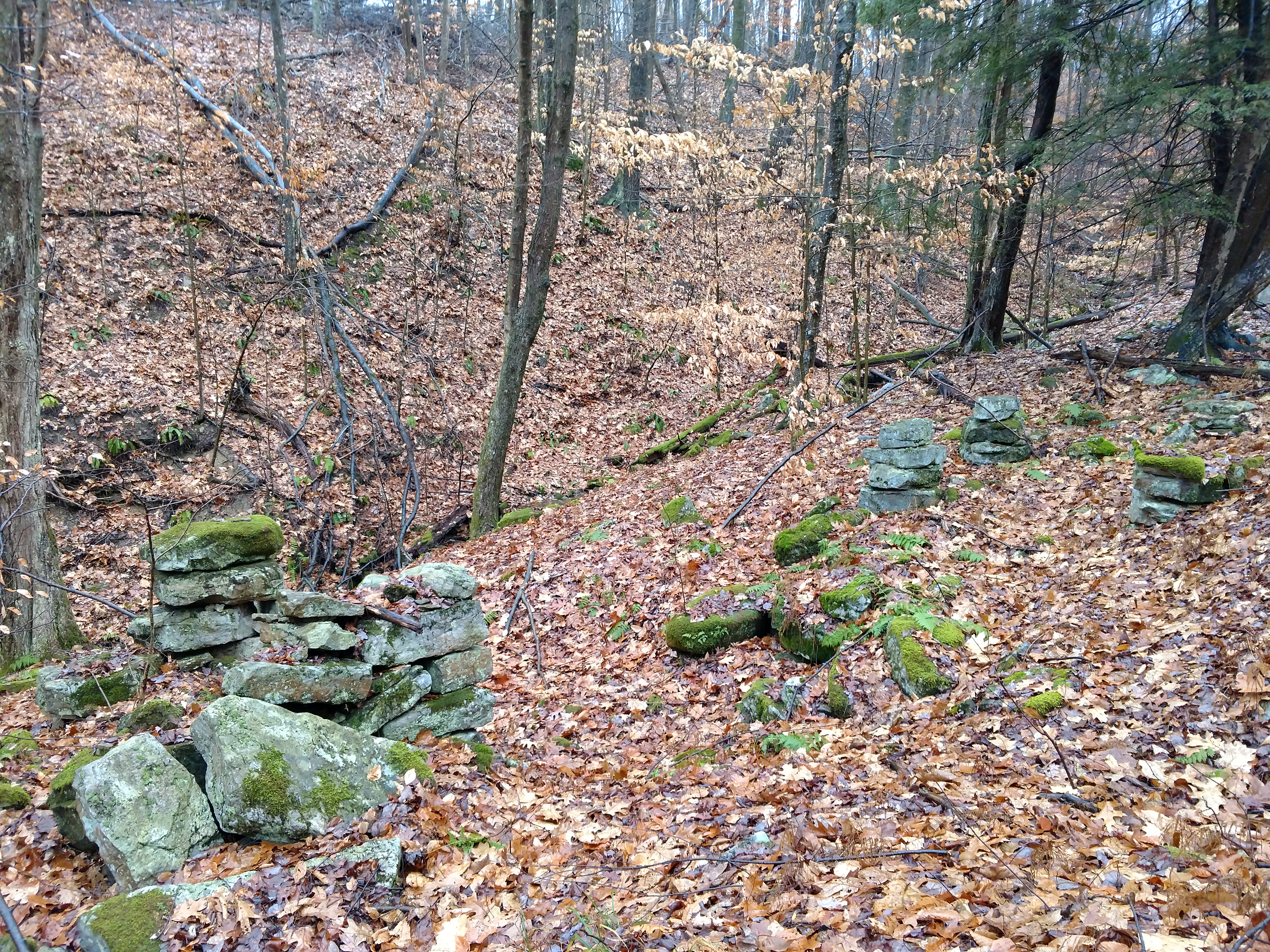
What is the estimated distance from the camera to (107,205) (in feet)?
49.9

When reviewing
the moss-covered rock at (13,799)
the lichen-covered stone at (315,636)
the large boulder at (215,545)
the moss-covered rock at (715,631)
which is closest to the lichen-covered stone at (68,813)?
the moss-covered rock at (13,799)

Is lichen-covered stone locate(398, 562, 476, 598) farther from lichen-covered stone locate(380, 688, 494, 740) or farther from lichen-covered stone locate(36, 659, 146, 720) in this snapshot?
lichen-covered stone locate(36, 659, 146, 720)

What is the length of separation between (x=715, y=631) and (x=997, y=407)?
4.64 meters

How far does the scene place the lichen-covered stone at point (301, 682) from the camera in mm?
5145

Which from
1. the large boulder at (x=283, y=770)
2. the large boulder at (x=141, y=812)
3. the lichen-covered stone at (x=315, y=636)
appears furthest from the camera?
the lichen-covered stone at (x=315, y=636)

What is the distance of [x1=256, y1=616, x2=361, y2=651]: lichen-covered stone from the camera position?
563 centimetres

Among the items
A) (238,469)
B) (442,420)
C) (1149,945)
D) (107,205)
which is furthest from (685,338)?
(1149,945)

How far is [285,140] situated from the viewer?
1488cm

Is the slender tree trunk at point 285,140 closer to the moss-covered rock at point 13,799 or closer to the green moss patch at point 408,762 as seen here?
the moss-covered rock at point 13,799

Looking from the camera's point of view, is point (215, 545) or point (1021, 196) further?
point (1021, 196)

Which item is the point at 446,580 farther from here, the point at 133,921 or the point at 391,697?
the point at 133,921

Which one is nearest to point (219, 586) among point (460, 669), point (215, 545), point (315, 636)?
point (215, 545)

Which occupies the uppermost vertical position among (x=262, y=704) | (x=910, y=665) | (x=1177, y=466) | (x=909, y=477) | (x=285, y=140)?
(x=285, y=140)

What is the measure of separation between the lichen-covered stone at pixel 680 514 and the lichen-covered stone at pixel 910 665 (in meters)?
3.84
